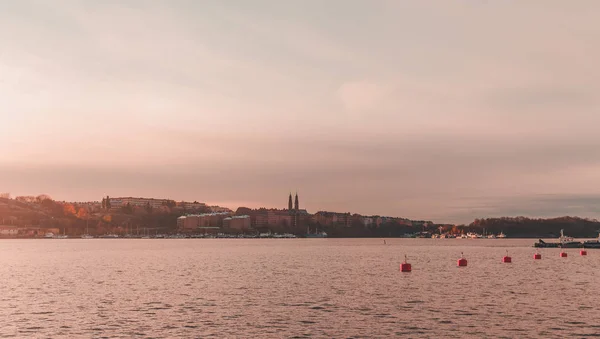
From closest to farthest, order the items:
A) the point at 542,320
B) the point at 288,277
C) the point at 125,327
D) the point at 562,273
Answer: the point at 125,327 → the point at 542,320 → the point at 288,277 → the point at 562,273

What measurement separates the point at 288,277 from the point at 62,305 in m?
40.0

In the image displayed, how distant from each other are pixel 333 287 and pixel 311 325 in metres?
30.2

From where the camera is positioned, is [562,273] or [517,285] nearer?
[517,285]

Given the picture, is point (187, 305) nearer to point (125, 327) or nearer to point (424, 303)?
point (125, 327)

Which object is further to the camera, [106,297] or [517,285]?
[517,285]

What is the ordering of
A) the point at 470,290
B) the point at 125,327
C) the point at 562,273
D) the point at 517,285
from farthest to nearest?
1. the point at 562,273
2. the point at 517,285
3. the point at 470,290
4. the point at 125,327

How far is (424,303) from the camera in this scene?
203 feet

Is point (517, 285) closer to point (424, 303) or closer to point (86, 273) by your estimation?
point (424, 303)

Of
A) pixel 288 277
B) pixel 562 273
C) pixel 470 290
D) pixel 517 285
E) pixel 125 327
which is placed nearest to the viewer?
pixel 125 327

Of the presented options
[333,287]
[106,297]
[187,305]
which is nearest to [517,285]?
[333,287]

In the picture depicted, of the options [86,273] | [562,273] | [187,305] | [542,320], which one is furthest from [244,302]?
[562,273]

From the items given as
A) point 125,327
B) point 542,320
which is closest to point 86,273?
point 125,327

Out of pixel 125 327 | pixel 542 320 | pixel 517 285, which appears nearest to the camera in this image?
pixel 125 327

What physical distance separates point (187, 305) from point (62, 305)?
41.9ft
